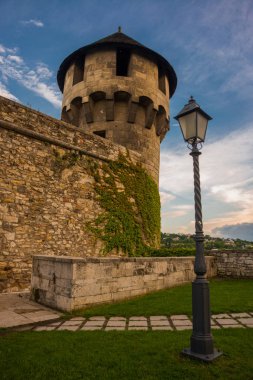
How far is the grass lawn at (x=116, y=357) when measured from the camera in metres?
2.83

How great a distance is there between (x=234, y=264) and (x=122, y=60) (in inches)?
499

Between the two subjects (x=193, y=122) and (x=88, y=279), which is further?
(x=88, y=279)

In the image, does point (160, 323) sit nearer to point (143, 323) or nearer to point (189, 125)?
point (143, 323)

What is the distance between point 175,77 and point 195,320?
15185 millimetres

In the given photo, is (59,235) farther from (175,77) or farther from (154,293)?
(175,77)

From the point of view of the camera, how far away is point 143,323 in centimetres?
473

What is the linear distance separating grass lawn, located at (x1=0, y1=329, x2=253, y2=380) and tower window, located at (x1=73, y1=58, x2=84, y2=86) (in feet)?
44.1

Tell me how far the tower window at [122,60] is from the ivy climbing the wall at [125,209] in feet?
21.9

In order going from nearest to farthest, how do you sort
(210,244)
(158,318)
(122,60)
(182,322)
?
1. (182,322)
2. (158,318)
3. (122,60)
4. (210,244)

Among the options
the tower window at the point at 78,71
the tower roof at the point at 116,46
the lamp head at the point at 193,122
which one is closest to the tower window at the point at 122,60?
the tower roof at the point at 116,46

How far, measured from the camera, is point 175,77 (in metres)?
16.1

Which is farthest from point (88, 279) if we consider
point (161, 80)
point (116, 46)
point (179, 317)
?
point (161, 80)

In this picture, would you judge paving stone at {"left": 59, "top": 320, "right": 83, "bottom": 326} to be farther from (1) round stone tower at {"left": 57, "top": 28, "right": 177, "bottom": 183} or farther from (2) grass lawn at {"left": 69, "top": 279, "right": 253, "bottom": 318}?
(1) round stone tower at {"left": 57, "top": 28, "right": 177, "bottom": 183}

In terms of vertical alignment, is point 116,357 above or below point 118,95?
below
